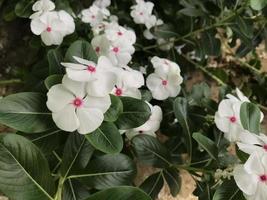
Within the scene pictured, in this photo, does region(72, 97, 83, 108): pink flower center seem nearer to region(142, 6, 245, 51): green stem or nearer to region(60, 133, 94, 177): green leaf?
region(60, 133, 94, 177): green leaf

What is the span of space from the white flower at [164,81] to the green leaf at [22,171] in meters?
0.55

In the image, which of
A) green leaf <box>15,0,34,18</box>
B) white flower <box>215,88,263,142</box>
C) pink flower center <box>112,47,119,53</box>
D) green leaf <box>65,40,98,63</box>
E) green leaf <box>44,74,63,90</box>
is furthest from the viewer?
green leaf <box>15,0,34,18</box>

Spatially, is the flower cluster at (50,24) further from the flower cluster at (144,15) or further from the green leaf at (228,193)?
the green leaf at (228,193)

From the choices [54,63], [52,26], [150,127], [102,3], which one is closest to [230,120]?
[150,127]

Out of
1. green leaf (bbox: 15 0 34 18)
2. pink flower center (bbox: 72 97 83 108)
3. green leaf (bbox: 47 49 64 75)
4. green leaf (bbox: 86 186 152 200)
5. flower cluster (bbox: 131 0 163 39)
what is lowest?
flower cluster (bbox: 131 0 163 39)

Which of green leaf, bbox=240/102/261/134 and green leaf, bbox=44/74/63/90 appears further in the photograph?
green leaf, bbox=240/102/261/134

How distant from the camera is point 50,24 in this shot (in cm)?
135

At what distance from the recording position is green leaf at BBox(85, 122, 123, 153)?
0.96 metres

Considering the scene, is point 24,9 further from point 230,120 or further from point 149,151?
point 230,120

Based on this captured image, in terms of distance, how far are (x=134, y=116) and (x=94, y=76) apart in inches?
7.0

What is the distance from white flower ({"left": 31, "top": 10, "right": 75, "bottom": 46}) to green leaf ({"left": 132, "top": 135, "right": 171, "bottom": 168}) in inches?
16.1

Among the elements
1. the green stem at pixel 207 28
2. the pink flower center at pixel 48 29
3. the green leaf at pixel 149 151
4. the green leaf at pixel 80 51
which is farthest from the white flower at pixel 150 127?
the green stem at pixel 207 28

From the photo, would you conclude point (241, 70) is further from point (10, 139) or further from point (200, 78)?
point (10, 139)

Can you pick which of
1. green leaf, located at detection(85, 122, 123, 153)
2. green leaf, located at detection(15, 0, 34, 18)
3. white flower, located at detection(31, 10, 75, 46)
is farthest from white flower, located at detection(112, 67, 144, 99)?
green leaf, located at detection(15, 0, 34, 18)
